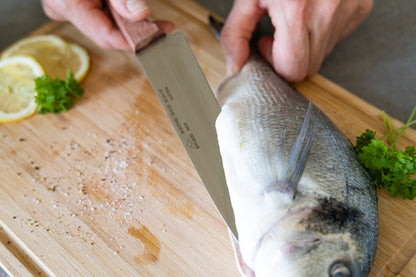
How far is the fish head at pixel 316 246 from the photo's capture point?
2.91ft

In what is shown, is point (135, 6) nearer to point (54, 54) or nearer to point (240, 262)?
point (54, 54)

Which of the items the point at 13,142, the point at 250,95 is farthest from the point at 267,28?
the point at 13,142

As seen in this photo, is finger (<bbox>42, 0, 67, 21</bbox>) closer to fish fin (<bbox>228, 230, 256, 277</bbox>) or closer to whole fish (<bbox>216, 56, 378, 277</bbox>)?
whole fish (<bbox>216, 56, 378, 277</bbox>)

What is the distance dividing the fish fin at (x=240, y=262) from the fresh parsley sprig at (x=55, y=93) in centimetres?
89

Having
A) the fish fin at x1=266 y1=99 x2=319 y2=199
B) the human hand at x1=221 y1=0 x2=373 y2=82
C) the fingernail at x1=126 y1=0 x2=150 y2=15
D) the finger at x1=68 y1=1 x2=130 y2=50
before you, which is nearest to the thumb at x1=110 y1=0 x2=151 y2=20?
the fingernail at x1=126 y1=0 x2=150 y2=15

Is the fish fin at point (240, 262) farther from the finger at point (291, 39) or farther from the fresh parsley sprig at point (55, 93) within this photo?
the fresh parsley sprig at point (55, 93)

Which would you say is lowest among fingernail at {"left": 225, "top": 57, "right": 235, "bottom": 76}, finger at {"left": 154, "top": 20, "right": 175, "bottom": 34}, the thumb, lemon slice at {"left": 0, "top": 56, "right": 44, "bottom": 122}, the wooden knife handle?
lemon slice at {"left": 0, "top": 56, "right": 44, "bottom": 122}

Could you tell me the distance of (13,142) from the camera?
145 cm

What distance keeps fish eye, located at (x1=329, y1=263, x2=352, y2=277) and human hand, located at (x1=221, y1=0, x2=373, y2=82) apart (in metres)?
0.85

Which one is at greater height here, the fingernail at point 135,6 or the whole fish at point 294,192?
the fingernail at point 135,6

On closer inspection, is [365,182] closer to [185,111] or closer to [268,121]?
[268,121]

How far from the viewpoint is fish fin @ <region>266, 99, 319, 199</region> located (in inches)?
39.1

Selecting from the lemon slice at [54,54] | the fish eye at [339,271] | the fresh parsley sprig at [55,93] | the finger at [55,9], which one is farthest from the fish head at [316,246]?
the finger at [55,9]

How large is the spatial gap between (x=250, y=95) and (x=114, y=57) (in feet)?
2.39
